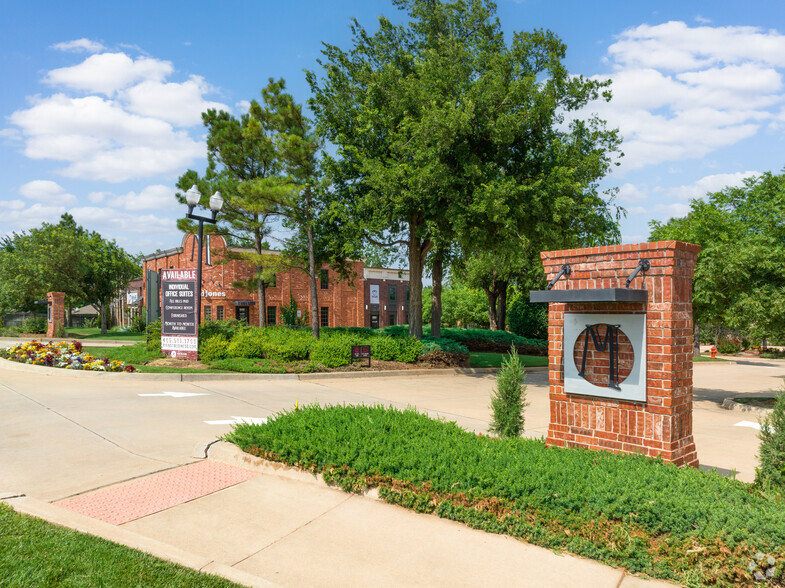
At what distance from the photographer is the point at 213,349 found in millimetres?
17344

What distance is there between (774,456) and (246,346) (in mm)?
A: 15232

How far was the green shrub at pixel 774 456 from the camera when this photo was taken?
4941 mm

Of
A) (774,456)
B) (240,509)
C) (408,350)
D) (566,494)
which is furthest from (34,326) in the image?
(774,456)

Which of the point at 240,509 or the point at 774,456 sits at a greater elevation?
the point at 774,456

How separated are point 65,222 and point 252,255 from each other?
67670 mm

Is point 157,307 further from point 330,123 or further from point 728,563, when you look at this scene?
point 728,563

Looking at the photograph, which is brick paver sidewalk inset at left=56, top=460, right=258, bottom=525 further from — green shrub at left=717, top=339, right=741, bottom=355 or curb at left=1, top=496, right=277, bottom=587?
green shrub at left=717, top=339, right=741, bottom=355

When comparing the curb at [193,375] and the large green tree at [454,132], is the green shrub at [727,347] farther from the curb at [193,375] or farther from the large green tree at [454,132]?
the curb at [193,375]

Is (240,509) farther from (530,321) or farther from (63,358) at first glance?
(530,321)

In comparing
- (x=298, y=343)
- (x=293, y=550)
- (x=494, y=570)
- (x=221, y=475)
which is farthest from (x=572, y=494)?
(x=298, y=343)

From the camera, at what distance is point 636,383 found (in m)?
5.81

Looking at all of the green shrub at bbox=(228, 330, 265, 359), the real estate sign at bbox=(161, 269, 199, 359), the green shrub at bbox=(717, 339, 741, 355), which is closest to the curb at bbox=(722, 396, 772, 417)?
the green shrub at bbox=(228, 330, 265, 359)

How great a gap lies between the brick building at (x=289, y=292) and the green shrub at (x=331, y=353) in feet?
Answer: 54.2

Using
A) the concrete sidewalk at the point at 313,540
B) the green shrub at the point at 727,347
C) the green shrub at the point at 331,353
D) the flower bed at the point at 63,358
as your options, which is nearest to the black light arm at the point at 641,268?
the concrete sidewalk at the point at 313,540
